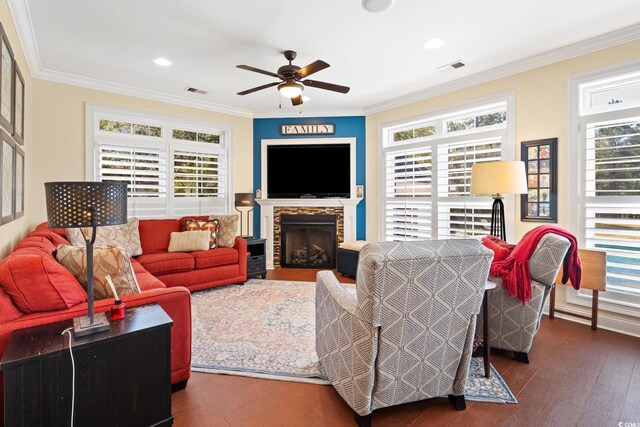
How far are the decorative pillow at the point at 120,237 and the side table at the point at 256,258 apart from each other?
58.7 inches

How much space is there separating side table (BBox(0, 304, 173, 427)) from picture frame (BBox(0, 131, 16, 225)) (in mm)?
1397

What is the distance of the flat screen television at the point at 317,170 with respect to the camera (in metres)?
5.91

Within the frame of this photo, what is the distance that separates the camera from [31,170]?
13.4ft

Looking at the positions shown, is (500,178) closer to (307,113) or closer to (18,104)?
(307,113)

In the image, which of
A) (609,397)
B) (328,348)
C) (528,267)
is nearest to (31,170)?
(328,348)

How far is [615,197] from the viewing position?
10.5ft

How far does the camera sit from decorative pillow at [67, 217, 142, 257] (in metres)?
3.97

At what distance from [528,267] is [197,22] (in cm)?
349

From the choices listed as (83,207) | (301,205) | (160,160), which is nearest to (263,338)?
(83,207)

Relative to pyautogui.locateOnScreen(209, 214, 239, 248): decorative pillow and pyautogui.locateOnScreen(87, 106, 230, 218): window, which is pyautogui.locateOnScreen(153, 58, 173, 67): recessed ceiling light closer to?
pyautogui.locateOnScreen(87, 106, 230, 218): window

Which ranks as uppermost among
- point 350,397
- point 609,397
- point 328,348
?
point 328,348

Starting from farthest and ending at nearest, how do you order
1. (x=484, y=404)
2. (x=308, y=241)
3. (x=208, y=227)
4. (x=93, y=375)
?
(x=308, y=241)
(x=208, y=227)
(x=484, y=404)
(x=93, y=375)

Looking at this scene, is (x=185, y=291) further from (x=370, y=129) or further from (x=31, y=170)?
(x=370, y=129)

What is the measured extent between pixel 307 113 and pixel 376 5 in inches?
131
